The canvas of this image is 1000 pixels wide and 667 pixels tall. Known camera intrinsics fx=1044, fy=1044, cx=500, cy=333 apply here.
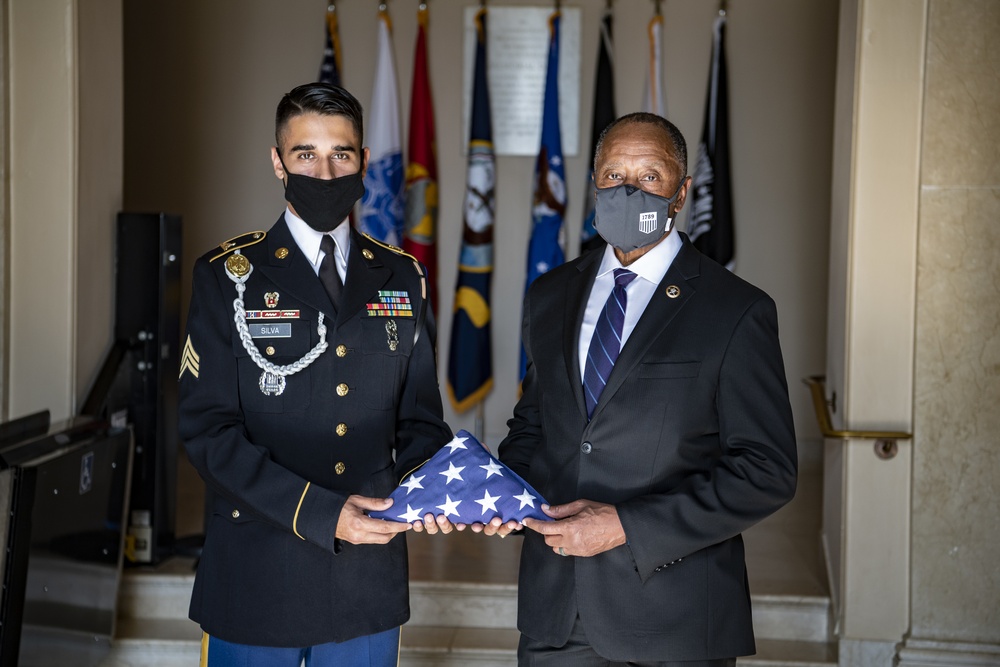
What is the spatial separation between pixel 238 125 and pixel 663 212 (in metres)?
4.55

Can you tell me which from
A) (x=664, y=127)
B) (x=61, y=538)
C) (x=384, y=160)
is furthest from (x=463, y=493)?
(x=384, y=160)

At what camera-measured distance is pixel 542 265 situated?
18.1ft

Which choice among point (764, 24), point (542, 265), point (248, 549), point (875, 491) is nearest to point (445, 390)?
point (542, 265)

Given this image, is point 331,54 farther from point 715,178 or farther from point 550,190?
point 715,178

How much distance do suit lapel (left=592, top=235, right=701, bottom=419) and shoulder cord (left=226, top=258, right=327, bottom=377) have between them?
1.84ft

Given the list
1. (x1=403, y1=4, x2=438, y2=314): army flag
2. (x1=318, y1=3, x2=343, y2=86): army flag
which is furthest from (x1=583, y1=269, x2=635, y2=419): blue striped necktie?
(x1=318, y1=3, x2=343, y2=86): army flag

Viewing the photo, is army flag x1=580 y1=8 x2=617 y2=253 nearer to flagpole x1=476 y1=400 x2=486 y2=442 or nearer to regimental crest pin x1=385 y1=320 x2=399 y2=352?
flagpole x1=476 y1=400 x2=486 y2=442

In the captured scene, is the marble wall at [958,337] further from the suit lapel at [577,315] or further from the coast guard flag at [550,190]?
the coast guard flag at [550,190]

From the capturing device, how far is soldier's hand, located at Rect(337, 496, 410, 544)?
191 cm

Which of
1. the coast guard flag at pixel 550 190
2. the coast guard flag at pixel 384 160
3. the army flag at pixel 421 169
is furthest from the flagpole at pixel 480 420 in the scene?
the coast guard flag at pixel 384 160

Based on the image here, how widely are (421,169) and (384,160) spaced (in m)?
0.21

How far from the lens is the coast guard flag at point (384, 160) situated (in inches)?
218

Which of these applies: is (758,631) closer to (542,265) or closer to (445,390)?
(542,265)

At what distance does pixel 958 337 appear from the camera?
10.6 ft
